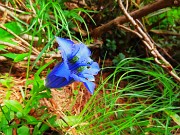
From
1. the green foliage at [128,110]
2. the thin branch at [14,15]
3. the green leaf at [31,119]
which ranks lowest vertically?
the green foliage at [128,110]

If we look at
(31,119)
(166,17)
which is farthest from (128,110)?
(166,17)

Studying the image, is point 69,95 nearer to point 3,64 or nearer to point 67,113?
point 67,113

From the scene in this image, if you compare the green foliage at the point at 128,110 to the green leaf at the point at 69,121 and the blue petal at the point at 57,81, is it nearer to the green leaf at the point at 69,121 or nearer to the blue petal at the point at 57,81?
the green leaf at the point at 69,121

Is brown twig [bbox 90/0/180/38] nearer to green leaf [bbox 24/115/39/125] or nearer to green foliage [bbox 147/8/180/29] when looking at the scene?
green foliage [bbox 147/8/180/29]

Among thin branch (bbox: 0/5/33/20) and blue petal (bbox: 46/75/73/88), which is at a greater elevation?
thin branch (bbox: 0/5/33/20)

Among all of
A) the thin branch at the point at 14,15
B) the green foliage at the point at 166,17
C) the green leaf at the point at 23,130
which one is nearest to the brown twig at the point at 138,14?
the green foliage at the point at 166,17

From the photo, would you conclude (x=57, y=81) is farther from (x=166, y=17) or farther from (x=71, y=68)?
(x=166, y=17)

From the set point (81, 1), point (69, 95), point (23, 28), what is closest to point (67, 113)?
point (69, 95)

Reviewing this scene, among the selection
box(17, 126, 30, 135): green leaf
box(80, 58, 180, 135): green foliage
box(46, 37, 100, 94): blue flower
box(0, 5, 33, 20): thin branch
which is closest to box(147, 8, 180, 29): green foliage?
box(80, 58, 180, 135): green foliage
